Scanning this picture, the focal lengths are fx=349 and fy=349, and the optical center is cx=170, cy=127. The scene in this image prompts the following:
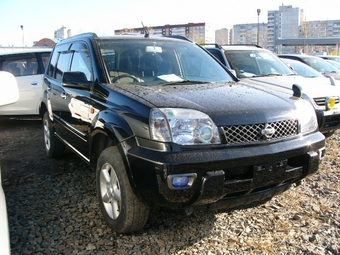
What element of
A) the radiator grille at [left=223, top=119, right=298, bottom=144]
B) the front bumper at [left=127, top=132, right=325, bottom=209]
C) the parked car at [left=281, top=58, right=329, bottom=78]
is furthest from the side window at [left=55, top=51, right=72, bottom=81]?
the parked car at [left=281, top=58, right=329, bottom=78]

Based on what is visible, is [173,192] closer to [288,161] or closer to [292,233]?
[288,161]

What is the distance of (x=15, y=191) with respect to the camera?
3.92 meters

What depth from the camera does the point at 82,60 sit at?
380 centimetres

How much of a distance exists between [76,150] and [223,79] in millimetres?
1815

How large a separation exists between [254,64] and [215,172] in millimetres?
4712

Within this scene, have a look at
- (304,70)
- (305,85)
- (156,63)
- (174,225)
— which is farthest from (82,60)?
(304,70)

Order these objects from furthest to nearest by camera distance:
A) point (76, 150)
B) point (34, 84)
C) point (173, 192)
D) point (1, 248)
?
Result: point (34, 84), point (76, 150), point (173, 192), point (1, 248)

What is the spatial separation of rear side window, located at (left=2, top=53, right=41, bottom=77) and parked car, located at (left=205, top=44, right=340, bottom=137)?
12.5ft

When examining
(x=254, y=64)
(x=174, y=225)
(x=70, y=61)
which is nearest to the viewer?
(x=174, y=225)

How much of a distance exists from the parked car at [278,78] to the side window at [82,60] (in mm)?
2843

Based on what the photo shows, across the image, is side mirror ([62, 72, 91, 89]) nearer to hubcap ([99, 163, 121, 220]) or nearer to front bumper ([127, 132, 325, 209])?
hubcap ([99, 163, 121, 220])

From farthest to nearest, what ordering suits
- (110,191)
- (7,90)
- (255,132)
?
(110,191), (255,132), (7,90)

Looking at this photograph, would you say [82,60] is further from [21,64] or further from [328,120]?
[21,64]

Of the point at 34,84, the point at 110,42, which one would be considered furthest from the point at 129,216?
the point at 34,84
